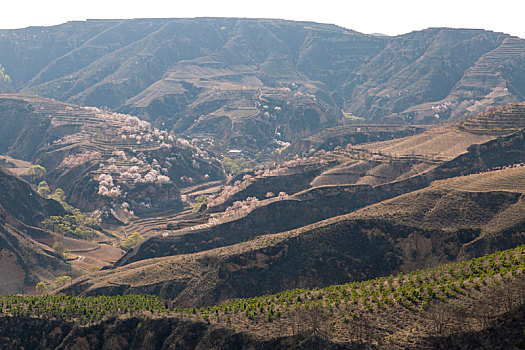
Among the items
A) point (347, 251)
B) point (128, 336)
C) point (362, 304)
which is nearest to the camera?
point (362, 304)

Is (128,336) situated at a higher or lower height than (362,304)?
lower

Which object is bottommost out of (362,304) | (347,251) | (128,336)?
(128,336)

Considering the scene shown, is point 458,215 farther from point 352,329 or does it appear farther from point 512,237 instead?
point 352,329

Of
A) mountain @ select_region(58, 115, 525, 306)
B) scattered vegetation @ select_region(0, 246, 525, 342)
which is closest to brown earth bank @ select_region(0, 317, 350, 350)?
scattered vegetation @ select_region(0, 246, 525, 342)

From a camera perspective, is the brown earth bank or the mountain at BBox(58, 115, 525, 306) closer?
the brown earth bank

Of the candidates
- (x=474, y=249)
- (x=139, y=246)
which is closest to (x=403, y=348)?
(x=474, y=249)

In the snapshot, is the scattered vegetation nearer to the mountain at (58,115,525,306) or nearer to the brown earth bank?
the brown earth bank

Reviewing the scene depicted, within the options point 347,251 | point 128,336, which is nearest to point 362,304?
point 347,251

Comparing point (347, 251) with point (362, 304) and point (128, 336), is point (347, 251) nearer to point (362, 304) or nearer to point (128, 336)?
point (362, 304)

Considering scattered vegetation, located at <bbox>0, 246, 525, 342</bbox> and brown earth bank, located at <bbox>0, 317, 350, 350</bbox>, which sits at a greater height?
scattered vegetation, located at <bbox>0, 246, 525, 342</bbox>

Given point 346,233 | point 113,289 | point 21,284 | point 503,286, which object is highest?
point 503,286

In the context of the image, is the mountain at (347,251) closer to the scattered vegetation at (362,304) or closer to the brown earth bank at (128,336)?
the scattered vegetation at (362,304)
